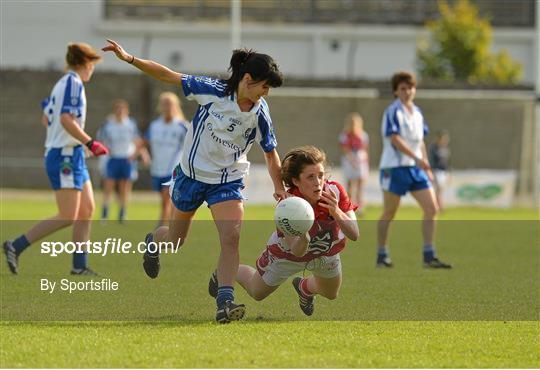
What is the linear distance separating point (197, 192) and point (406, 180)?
207 inches

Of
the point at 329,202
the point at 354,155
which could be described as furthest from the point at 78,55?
the point at 354,155

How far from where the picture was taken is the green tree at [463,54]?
45.4 metres

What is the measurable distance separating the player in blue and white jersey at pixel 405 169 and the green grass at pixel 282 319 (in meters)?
0.35

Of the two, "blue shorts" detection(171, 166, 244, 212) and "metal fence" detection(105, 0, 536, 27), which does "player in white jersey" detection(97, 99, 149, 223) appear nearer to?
"blue shorts" detection(171, 166, 244, 212)

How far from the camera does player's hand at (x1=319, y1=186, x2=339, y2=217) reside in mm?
8477

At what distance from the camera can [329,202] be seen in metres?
8.50

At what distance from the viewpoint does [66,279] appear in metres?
11.5

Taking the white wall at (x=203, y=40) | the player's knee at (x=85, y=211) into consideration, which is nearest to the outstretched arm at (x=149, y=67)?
the player's knee at (x=85, y=211)

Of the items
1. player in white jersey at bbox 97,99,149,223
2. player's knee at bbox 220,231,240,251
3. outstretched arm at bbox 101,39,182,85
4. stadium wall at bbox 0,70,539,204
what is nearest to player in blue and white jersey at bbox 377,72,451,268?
player's knee at bbox 220,231,240,251

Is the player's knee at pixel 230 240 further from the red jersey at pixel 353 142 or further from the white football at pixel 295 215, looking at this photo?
the red jersey at pixel 353 142

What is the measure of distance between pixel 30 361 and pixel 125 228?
12560mm

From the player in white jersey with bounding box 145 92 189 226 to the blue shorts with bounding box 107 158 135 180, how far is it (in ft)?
8.40

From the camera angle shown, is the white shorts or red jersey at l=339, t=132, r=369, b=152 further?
red jersey at l=339, t=132, r=369, b=152

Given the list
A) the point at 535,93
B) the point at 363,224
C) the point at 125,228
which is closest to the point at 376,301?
the point at 125,228
